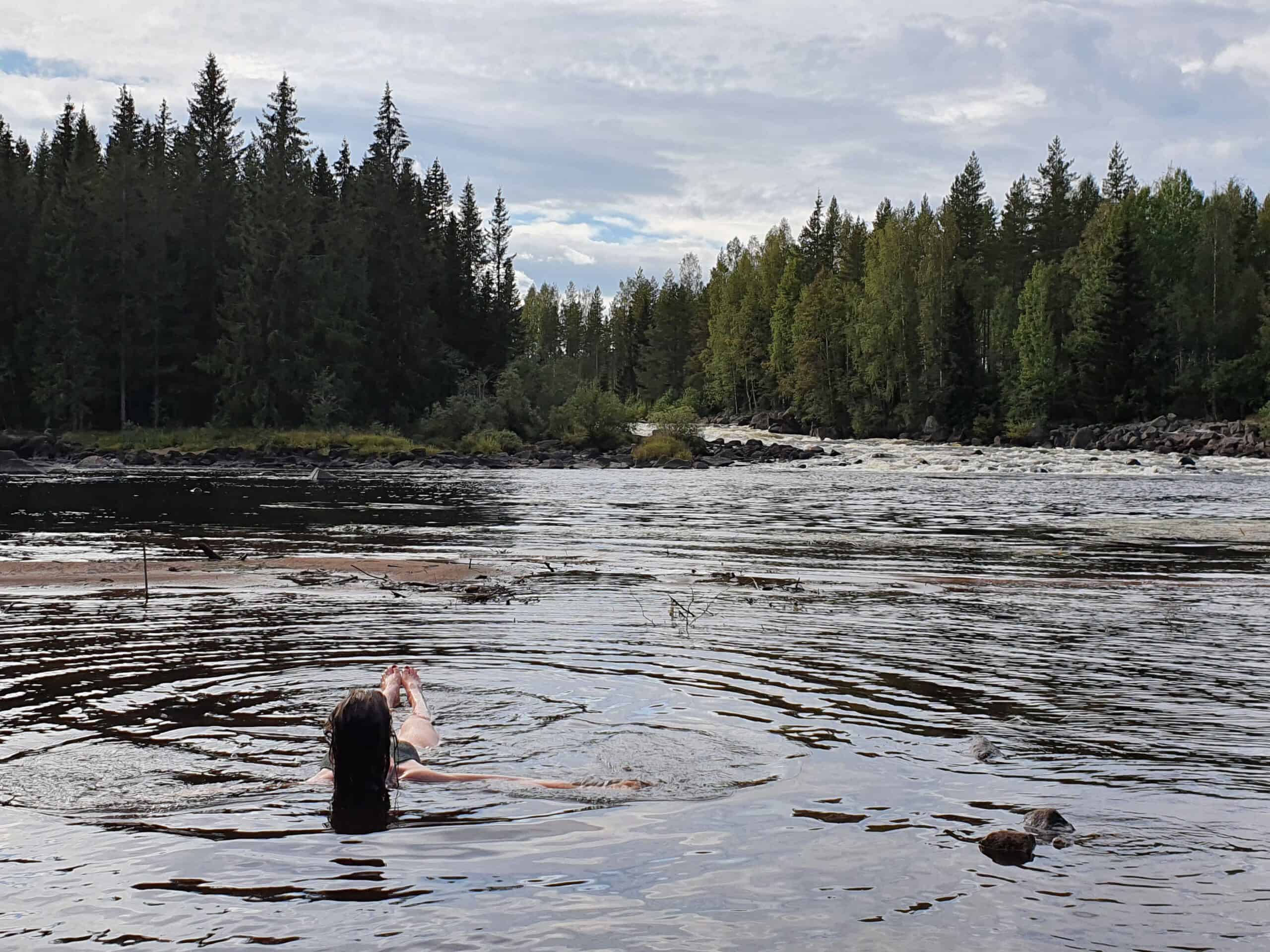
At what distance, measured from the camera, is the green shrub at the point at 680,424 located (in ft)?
219

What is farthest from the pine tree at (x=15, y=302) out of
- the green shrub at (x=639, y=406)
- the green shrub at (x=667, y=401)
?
the green shrub at (x=667, y=401)

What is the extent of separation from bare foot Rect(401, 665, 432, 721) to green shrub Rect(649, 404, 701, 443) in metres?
56.1

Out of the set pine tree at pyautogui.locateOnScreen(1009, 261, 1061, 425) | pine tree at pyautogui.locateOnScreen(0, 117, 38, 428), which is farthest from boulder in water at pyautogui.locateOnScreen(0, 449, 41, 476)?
pine tree at pyautogui.locateOnScreen(1009, 261, 1061, 425)

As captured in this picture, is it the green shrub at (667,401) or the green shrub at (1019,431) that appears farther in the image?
the green shrub at (667,401)

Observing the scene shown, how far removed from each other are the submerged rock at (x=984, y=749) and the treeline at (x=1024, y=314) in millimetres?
75302

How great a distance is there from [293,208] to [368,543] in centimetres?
5554

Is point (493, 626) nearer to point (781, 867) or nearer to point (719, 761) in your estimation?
point (719, 761)

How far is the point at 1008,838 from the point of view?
19.9 feet

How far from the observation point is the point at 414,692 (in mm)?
9172

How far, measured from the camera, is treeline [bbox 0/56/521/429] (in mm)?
71375

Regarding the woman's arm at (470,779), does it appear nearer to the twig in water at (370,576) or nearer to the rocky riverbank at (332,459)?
the twig in water at (370,576)

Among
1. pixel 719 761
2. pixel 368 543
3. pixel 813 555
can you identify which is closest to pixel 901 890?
pixel 719 761

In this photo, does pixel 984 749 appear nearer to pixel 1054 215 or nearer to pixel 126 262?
pixel 126 262

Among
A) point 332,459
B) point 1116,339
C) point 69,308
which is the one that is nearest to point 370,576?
point 332,459
